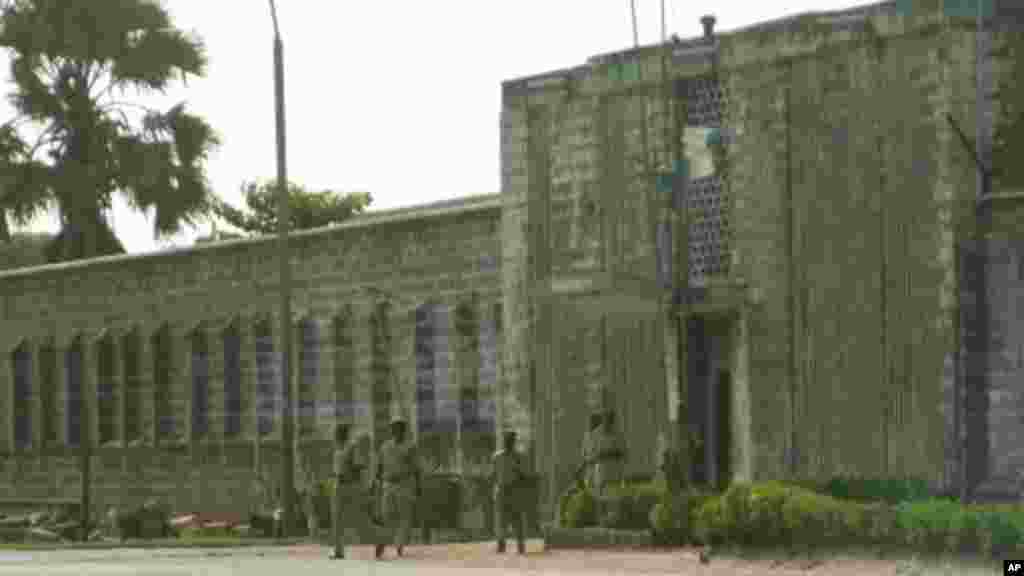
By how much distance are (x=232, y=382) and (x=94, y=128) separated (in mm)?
18507

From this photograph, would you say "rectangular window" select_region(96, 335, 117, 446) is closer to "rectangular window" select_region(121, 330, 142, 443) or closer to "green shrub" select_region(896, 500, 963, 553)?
"rectangular window" select_region(121, 330, 142, 443)

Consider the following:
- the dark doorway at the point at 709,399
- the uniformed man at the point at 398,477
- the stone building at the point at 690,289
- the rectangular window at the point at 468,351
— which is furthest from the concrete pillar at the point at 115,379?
the uniformed man at the point at 398,477

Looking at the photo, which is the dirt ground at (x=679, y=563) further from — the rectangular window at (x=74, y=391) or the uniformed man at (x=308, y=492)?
the rectangular window at (x=74, y=391)

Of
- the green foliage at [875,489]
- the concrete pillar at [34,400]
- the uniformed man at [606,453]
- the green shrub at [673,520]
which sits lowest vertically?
the green shrub at [673,520]

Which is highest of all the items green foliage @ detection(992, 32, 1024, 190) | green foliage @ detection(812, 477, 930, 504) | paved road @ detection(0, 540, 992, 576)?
green foliage @ detection(992, 32, 1024, 190)

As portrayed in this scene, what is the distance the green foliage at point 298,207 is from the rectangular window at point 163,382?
1491 inches

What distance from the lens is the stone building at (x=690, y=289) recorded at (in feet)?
112

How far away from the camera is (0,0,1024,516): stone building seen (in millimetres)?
34125

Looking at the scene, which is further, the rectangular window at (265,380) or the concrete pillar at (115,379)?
the concrete pillar at (115,379)

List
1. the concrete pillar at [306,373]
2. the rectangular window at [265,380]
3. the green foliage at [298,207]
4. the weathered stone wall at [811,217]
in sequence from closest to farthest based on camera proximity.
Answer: the weathered stone wall at [811,217]
the concrete pillar at [306,373]
the rectangular window at [265,380]
the green foliage at [298,207]

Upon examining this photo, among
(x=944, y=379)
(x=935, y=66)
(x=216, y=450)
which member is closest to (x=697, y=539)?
(x=944, y=379)

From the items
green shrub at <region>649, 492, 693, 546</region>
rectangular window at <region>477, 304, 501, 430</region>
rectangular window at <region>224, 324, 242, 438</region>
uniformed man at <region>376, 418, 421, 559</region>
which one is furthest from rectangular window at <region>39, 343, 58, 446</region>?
green shrub at <region>649, 492, 693, 546</region>

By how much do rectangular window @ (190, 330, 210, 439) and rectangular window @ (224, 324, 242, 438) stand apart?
2.34ft

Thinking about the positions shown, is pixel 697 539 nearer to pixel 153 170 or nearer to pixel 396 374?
pixel 396 374
